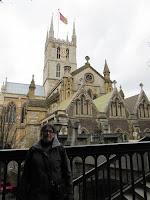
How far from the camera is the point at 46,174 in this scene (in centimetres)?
205

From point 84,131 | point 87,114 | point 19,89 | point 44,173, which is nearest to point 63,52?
point 19,89

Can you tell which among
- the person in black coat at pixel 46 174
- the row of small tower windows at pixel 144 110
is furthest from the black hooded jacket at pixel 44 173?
the row of small tower windows at pixel 144 110

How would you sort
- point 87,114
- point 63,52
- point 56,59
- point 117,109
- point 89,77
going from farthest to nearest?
point 63,52 → point 56,59 → point 89,77 → point 117,109 → point 87,114

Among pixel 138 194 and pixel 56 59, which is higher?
pixel 56 59

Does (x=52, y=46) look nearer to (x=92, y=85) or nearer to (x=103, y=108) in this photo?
(x=92, y=85)

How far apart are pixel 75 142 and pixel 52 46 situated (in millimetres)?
43413

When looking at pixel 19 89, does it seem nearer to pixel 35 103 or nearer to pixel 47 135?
pixel 35 103

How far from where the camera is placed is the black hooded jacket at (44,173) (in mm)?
2002

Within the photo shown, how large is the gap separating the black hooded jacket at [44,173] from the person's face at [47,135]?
8 cm

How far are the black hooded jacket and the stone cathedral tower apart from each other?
43.3 meters

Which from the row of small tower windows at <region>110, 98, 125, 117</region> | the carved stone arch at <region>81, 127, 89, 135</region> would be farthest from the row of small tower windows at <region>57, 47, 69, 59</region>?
the carved stone arch at <region>81, 127, 89, 135</region>

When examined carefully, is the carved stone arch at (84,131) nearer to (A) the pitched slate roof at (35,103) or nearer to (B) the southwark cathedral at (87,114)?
(B) the southwark cathedral at (87,114)

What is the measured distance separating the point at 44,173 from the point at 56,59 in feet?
158

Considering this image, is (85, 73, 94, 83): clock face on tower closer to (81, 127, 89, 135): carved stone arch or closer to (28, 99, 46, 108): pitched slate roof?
(28, 99, 46, 108): pitched slate roof
